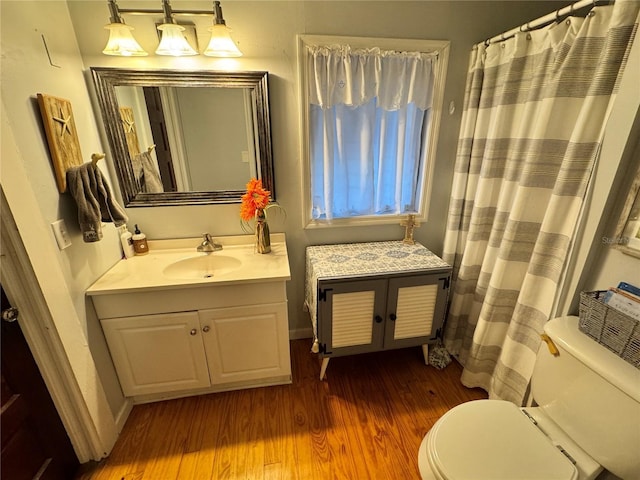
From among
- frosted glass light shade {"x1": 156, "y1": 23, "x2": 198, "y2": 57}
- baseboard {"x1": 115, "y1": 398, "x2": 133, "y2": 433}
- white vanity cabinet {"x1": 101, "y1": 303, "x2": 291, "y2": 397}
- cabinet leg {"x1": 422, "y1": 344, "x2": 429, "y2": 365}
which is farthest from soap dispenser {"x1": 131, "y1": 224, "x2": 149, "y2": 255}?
cabinet leg {"x1": 422, "y1": 344, "x2": 429, "y2": 365}

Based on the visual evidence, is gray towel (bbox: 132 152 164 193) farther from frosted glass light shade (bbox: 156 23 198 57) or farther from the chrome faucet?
frosted glass light shade (bbox: 156 23 198 57)

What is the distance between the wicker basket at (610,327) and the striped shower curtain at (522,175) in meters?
0.18

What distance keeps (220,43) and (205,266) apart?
1.14 metres

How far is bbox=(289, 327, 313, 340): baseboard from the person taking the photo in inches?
83.6

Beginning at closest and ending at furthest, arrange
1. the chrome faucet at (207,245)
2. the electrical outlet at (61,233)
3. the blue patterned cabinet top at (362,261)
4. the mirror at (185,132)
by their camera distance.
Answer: the electrical outlet at (61,233)
the mirror at (185,132)
the blue patterned cabinet top at (362,261)
the chrome faucet at (207,245)

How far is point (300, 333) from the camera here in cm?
214

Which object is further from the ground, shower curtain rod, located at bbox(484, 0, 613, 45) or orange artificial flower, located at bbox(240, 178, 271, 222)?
shower curtain rod, located at bbox(484, 0, 613, 45)

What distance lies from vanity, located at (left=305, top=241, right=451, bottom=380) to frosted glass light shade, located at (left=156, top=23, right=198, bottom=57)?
48.1 inches

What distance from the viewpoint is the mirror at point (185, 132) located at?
1462 millimetres

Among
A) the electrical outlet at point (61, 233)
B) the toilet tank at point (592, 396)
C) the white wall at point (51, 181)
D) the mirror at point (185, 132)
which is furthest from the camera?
the mirror at point (185, 132)

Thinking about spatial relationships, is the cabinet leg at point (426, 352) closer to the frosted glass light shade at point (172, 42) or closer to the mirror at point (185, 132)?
the mirror at point (185, 132)

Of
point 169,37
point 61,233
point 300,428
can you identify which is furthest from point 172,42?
point 300,428

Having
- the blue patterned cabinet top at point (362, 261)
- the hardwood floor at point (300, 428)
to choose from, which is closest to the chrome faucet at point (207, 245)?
the blue patterned cabinet top at point (362, 261)

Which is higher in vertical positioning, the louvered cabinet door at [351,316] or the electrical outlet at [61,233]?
the electrical outlet at [61,233]
